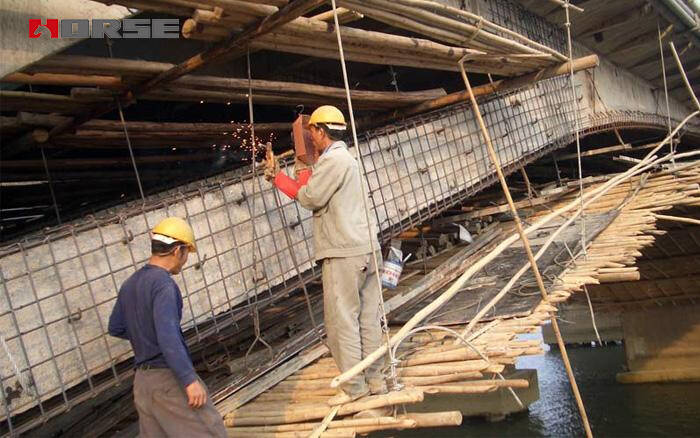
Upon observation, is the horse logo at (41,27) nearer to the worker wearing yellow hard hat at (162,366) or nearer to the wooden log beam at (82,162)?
the worker wearing yellow hard hat at (162,366)

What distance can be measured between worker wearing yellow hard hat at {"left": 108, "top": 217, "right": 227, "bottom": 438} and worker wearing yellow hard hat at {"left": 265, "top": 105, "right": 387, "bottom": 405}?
1.00 meters

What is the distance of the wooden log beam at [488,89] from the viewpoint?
7871mm

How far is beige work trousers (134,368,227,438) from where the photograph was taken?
3.53 m

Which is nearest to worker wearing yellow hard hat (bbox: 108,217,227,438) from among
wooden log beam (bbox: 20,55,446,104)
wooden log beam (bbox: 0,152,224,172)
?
wooden log beam (bbox: 20,55,446,104)

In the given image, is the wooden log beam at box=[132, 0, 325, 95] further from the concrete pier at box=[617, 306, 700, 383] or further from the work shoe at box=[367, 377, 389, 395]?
the concrete pier at box=[617, 306, 700, 383]

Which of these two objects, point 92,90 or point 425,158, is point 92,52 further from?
point 425,158

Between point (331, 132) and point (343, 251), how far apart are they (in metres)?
0.86

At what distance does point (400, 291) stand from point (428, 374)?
2959 mm

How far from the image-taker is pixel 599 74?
Result: 559 inches

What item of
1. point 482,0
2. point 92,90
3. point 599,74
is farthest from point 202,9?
point 599,74

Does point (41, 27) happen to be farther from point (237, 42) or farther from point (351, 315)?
point (351, 315)

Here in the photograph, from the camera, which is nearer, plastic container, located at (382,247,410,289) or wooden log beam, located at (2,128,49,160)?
wooden log beam, located at (2,128,49,160)

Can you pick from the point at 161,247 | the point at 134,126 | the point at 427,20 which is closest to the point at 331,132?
the point at 161,247

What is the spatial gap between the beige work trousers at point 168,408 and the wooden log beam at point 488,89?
19.3ft
